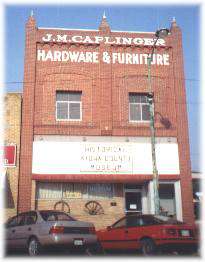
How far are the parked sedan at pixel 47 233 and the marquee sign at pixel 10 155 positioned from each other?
6.60 metres

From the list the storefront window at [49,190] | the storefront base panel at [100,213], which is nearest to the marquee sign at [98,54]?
the storefront window at [49,190]

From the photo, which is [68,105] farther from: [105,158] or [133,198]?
[133,198]

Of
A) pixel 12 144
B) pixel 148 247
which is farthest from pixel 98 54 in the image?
pixel 148 247

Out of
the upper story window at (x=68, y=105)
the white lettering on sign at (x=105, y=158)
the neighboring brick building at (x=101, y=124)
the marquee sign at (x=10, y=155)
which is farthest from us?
the upper story window at (x=68, y=105)

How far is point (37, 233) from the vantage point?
13.3 metres

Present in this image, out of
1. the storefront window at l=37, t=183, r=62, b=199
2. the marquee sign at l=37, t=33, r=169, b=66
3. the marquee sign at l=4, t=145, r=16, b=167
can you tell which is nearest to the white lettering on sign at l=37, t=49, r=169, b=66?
the marquee sign at l=37, t=33, r=169, b=66

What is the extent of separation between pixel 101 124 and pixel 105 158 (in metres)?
1.81

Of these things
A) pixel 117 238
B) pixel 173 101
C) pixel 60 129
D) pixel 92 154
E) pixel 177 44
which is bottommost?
pixel 117 238

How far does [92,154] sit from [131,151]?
2064 mm

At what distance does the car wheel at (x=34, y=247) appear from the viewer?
42.9ft

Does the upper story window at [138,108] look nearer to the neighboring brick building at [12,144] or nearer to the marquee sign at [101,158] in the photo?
the marquee sign at [101,158]

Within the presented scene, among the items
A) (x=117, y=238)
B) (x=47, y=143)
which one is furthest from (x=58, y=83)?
(x=117, y=238)

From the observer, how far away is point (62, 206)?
2112cm

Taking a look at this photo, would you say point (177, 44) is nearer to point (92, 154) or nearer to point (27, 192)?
point (92, 154)
